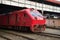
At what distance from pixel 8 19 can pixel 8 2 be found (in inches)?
172

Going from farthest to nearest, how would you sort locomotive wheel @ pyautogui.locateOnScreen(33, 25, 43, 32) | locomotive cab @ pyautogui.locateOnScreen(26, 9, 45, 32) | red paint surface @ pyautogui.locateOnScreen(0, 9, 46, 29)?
locomotive wheel @ pyautogui.locateOnScreen(33, 25, 43, 32) < red paint surface @ pyautogui.locateOnScreen(0, 9, 46, 29) < locomotive cab @ pyautogui.locateOnScreen(26, 9, 45, 32)

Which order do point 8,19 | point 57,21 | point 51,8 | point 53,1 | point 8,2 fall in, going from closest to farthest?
point 8,19
point 8,2
point 57,21
point 51,8
point 53,1

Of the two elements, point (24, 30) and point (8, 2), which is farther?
point (8, 2)

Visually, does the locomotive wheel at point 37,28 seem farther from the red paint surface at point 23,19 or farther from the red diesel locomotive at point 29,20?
the red paint surface at point 23,19

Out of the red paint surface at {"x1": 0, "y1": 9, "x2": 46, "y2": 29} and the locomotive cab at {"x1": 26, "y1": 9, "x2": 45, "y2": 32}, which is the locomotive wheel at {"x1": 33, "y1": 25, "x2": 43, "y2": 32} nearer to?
the locomotive cab at {"x1": 26, "y1": 9, "x2": 45, "y2": 32}

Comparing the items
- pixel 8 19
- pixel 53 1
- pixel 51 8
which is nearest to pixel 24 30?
pixel 8 19

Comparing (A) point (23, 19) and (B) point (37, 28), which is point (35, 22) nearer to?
(B) point (37, 28)

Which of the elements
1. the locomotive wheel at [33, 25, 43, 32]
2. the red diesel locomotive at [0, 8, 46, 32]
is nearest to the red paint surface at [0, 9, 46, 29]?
the red diesel locomotive at [0, 8, 46, 32]

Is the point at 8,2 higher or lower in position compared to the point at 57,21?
higher

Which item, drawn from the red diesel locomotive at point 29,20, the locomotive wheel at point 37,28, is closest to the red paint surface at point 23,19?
the red diesel locomotive at point 29,20

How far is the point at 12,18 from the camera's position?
23.5 meters

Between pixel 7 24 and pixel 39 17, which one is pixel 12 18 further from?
pixel 39 17

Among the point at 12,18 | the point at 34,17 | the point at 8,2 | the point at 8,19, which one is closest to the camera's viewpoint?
the point at 34,17

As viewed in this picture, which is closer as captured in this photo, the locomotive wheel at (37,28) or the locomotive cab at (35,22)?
the locomotive cab at (35,22)
